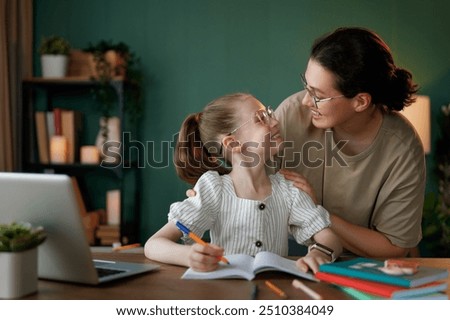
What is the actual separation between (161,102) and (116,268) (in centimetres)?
309

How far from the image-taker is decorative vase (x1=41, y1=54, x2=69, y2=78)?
419 cm

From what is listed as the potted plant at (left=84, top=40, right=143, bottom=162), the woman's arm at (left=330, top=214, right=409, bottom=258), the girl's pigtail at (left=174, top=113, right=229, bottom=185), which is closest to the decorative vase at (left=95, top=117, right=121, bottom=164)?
the potted plant at (left=84, top=40, right=143, bottom=162)

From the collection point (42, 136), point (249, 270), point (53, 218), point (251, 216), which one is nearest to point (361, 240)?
point (251, 216)

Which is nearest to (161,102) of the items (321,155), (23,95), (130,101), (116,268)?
(130,101)

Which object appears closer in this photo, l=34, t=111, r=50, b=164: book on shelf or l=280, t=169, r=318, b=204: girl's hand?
l=280, t=169, r=318, b=204: girl's hand

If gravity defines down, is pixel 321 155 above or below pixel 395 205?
above

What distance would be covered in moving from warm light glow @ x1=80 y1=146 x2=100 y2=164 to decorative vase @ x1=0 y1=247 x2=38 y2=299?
3043mm

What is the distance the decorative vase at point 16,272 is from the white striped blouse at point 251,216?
57 centimetres

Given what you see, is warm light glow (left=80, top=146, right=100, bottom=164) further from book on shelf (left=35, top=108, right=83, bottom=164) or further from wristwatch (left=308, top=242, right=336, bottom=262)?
wristwatch (left=308, top=242, right=336, bottom=262)

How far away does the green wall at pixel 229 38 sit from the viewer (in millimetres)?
4426

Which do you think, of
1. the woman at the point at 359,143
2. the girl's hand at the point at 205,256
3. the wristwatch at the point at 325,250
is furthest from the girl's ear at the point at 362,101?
the girl's hand at the point at 205,256

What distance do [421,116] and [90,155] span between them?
213 cm

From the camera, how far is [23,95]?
428 cm
